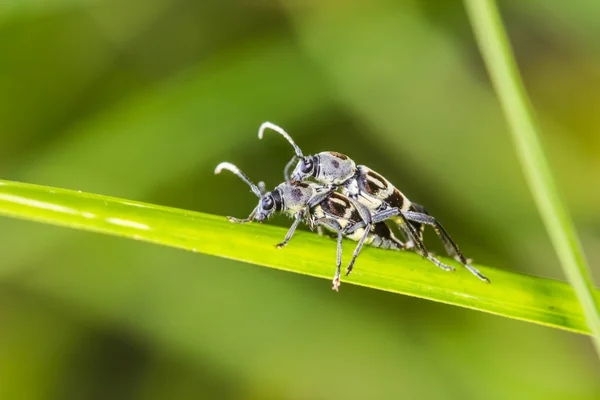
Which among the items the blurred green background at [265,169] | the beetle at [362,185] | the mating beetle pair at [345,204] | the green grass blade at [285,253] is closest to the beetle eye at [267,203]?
the mating beetle pair at [345,204]

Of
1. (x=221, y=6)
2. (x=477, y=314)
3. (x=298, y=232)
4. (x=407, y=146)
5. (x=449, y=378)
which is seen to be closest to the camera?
(x=298, y=232)

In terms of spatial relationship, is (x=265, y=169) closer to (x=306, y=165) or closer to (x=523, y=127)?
(x=306, y=165)

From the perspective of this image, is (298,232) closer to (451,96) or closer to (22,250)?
(22,250)

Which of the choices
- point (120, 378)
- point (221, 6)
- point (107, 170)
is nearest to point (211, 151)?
point (107, 170)

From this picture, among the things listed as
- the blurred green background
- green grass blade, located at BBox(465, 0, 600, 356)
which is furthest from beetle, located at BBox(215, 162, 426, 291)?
green grass blade, located at BBox(465, 0, 600, 356)

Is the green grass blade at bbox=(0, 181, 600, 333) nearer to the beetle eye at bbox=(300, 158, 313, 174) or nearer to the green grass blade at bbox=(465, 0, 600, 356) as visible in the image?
the beetle eye at bbox=(300, 158, 313, 174)

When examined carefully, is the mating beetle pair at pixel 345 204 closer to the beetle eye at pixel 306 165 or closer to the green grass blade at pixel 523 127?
the beetle eye at pixel 306 165
